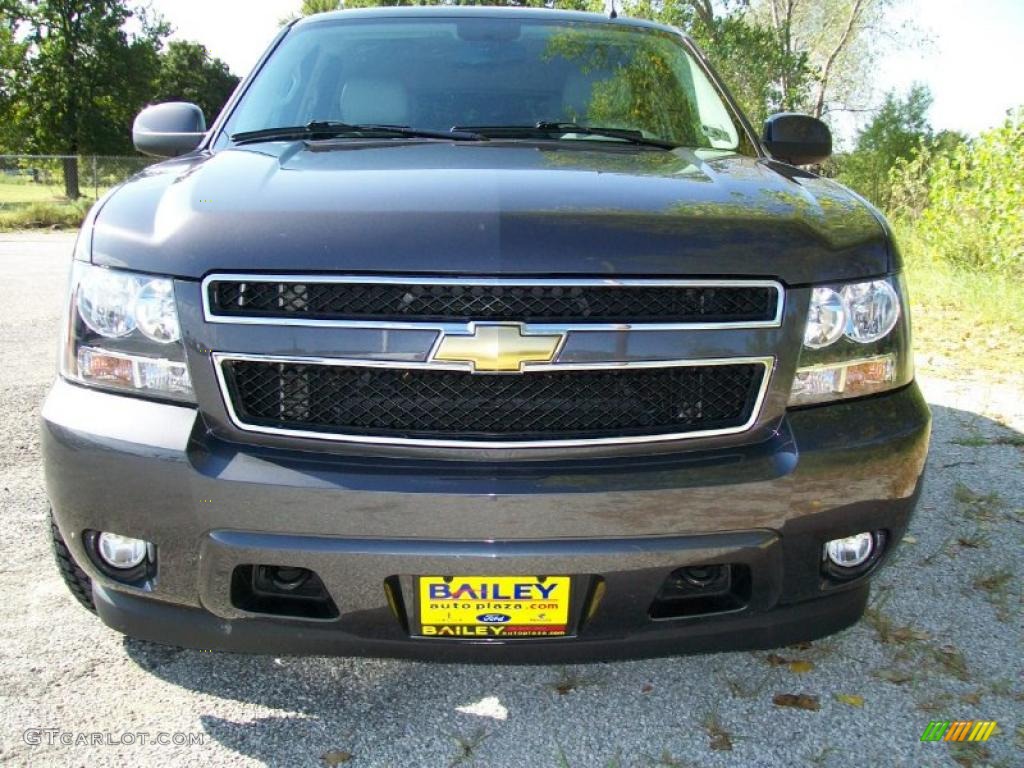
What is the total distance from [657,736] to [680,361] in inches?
39.3

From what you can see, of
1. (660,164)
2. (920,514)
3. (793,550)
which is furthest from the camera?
(920,514)

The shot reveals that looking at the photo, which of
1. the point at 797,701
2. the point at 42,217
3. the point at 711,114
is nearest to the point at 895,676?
the point at 797,701

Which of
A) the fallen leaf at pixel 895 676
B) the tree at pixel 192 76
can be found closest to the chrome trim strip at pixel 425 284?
the fallen leaf at pixel 895 676

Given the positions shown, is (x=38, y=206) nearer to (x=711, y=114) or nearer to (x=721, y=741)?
(x=711, y=114)

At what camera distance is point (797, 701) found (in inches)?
95.3

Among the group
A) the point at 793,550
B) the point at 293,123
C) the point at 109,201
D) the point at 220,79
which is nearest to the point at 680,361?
the point at 793,550

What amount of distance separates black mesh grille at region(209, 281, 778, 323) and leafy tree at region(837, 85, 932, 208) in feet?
72.3

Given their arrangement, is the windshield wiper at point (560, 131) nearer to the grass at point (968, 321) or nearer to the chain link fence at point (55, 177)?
the grass at point (968, 321)

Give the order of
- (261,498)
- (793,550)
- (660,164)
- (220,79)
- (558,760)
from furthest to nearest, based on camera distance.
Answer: (220,79)
(660,164)
(558,760)
(793,550)
(261,498)

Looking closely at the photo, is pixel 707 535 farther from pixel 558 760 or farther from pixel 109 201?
pixel 109 201

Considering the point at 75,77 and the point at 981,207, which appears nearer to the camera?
the point at 981,207

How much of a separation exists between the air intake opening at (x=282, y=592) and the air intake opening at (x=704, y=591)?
0.73 metres

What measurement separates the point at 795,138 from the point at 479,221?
6.35ft

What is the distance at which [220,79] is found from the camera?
56.9 m
